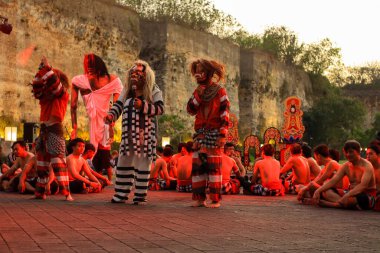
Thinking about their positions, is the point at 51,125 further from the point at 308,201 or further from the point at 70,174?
the point at 308,201

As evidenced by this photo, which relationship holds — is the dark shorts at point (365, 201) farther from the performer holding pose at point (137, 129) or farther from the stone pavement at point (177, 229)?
the performer holding pose at point (137, 129)

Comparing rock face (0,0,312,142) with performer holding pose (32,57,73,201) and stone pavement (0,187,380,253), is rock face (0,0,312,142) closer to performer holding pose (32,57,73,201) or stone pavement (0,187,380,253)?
performer holding pose (32,57,73,201)

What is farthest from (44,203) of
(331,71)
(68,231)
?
(331,71)

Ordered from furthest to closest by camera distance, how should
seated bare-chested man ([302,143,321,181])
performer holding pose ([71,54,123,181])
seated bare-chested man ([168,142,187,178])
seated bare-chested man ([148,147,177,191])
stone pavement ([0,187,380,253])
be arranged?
1. seated bare-chested man ([168,142,187,178])
2. seated bare-chested man ([148,147,177,191])
3. seated bare-chested man ([302,143,321,181])
4. performer holding pose ([71,54,123,181])
5. stone pavement ([0,187,380,253])

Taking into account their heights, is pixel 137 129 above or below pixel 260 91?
below

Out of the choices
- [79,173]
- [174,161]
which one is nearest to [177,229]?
[79,173]

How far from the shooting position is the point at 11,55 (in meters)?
27.8

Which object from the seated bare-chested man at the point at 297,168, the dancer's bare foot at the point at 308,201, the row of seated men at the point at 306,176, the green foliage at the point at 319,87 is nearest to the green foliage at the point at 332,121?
the green foliage at the point at 319,87

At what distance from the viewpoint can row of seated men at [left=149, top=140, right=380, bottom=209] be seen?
9.48 m

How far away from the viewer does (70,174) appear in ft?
37.6

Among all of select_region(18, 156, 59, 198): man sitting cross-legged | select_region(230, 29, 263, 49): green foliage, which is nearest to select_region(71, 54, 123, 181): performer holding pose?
select_region(18, 156, 59, 198): man sitting cross-legged

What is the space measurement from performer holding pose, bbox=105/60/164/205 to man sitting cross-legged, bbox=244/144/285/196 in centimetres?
367

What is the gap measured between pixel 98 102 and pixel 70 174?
163 centimetres

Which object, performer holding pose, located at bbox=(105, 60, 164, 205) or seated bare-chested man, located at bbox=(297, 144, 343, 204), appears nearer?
performer holding pose, located at bbox=(105, 60, 164, 205)
